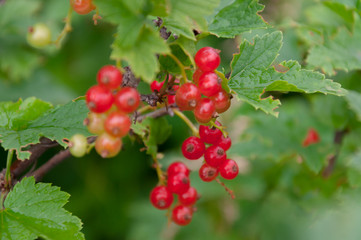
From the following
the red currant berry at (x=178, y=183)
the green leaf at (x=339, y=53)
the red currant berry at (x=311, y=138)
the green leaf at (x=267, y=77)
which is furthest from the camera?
the red currant berry at (x=311, y=138)

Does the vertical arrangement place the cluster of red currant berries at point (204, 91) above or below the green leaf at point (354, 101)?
above

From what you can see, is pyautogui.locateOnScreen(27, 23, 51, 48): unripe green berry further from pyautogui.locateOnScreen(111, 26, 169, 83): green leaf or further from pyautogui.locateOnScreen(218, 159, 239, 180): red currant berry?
pyautogui.locateOnScreen(218, 159, 239, 180): red currant berry

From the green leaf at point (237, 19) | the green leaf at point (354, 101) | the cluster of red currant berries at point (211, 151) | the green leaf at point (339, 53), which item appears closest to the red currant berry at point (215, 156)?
the cluster of red currant berries at point (211, 151)

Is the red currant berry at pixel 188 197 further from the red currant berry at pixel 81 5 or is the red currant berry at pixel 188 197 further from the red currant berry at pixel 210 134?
the red currant berry at pixel 81 5

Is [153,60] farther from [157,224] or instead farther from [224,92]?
[157,224]

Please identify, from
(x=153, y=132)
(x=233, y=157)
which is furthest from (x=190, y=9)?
(x=233, y=157)

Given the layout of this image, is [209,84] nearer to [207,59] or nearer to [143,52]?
[207,59]

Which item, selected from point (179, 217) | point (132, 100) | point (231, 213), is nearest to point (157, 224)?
point (231, 213)
